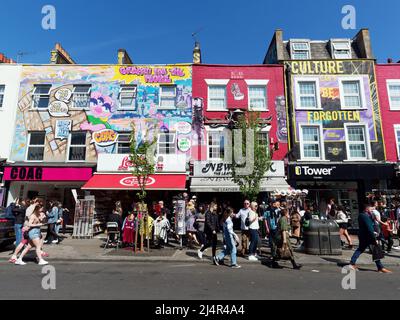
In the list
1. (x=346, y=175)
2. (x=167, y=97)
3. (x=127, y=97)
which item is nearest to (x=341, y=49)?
(x=346, y=175)

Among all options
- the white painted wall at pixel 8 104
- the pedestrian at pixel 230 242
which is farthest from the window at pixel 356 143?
the white painted wall at pixel 8 104

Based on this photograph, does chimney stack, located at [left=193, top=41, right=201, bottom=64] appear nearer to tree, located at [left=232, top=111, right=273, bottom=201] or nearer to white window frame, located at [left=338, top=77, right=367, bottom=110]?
tree, located at [left=232, top=111, right=273, bottom=201]

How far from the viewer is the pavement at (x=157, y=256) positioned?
8797 millimetres

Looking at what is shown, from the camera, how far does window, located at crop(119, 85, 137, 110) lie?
17.0 meters

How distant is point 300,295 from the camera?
5344 mm

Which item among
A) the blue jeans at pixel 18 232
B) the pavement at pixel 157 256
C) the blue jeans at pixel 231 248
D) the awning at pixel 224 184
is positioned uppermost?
the awning at pixel 224 184

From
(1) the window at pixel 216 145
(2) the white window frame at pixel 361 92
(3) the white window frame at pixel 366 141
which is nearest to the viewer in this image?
(3) the white window frame at pixel 366 141

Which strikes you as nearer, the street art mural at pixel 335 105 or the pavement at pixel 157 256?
the pavement at pixel 157 256

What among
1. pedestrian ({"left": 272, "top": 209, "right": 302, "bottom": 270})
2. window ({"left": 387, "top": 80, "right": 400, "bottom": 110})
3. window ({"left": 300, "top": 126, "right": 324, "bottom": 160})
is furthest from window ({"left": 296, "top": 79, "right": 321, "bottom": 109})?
pedestrian ({"left": 272, "top": 209, "right": 302, "bottom": 270})

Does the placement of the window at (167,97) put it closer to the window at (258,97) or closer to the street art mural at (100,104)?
the street art mural at (100,104)

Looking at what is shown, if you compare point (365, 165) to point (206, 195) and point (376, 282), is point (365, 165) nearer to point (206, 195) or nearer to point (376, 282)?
point (206, 195)

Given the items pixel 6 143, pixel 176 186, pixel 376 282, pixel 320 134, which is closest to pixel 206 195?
pixel 176 186

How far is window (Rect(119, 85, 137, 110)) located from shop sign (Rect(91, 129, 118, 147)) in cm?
185
